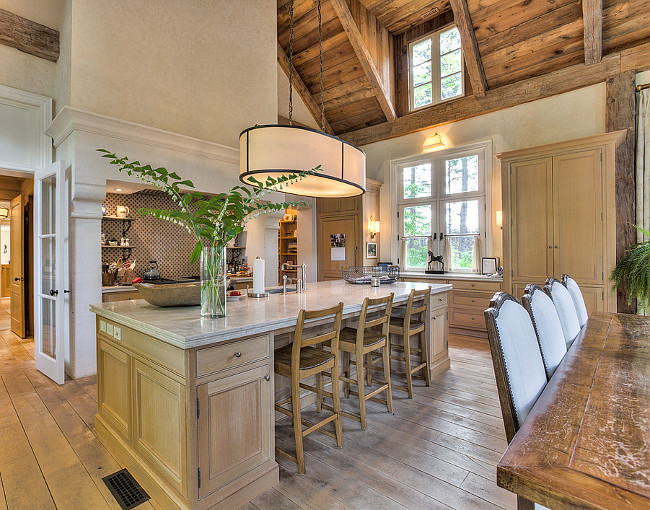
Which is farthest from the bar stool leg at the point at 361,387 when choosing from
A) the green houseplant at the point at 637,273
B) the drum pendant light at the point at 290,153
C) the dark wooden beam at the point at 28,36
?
the dark wooden beam at the point at 28,36

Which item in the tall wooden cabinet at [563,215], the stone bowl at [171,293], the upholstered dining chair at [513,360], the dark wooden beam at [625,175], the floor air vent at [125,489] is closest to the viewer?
the upholstered dining chair at [513,360]

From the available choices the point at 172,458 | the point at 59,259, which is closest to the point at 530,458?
the point at 172,458

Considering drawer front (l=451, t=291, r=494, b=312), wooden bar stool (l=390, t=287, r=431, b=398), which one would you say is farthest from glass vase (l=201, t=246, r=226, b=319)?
drawer front (l=451, t=291, r=494, b=312)

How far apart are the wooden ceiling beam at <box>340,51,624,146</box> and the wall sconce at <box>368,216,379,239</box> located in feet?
5.33

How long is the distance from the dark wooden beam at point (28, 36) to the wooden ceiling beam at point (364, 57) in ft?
12.0

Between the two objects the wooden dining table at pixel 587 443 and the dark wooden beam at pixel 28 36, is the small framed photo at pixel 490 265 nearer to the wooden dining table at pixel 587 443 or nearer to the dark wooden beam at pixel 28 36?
the wooden dining table at pixel 587 443

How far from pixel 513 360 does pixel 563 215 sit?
403 cm

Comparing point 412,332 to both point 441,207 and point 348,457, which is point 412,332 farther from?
point 441,207

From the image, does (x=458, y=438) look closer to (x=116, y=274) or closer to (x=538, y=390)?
(x=538, y=390)

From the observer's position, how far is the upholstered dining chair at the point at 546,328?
157 cm

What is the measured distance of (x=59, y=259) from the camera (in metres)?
3.48

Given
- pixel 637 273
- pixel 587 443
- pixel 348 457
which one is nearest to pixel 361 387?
pixel 348 457

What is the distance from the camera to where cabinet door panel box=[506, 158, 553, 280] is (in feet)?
14.7

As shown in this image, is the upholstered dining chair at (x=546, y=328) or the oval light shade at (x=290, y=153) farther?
the oval light shade at (x=290, y=153)
